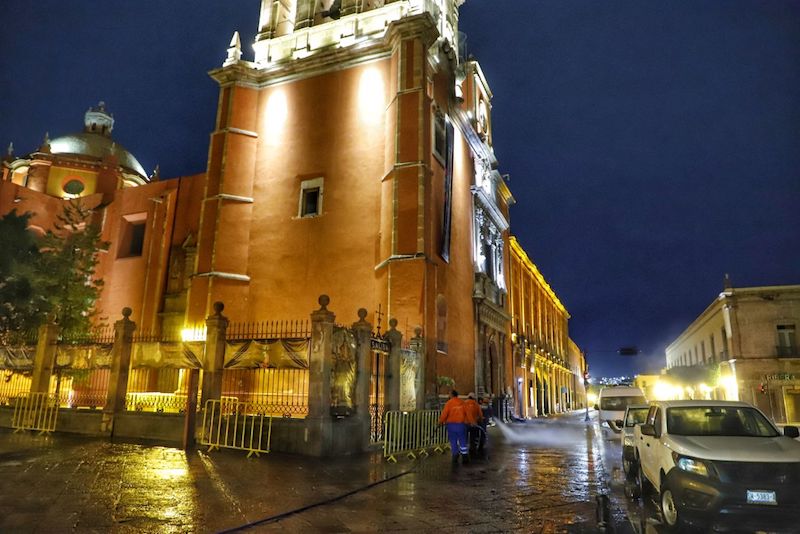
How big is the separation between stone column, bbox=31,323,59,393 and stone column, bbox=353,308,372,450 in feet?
32.4

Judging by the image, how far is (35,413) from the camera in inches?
588

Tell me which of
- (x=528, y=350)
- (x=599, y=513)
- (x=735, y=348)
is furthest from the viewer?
(x=528, y=350)

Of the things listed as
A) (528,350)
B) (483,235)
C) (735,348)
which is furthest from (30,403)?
(735,348)

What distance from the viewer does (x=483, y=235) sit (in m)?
28.6

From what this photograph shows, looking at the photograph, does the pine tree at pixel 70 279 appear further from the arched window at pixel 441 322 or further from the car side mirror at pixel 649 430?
the car side mirror at pixel 649 430

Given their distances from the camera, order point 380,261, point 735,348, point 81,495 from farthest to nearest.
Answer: point 735,348 < point 380,261 < point 81,495

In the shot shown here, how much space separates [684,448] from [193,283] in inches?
784

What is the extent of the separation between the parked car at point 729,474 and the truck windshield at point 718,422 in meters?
0.01

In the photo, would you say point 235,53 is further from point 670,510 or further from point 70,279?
point 670,510

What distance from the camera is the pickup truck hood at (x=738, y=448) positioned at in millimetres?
5402

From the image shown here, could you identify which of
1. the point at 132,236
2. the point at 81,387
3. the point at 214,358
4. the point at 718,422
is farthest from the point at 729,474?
the point at 132,236

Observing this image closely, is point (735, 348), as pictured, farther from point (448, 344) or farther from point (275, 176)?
point (275, 176)

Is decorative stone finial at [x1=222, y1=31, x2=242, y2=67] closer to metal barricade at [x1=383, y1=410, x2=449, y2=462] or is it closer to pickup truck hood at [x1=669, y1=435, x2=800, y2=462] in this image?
metal barricade at [x1=383, y1=410, x2=449, y2=462]

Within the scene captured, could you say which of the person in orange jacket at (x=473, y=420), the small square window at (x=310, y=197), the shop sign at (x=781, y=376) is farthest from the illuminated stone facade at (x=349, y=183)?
the shop sign at (x=781, y=376)
